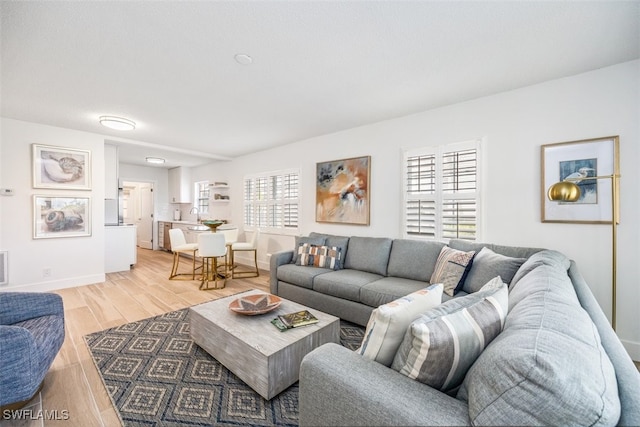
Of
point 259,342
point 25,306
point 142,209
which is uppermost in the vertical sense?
point 142,209

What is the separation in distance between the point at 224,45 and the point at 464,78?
6.86ft

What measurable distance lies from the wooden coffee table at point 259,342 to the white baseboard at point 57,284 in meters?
3.16

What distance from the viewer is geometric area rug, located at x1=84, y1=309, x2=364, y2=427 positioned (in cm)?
158

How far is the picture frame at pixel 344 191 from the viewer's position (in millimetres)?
3799

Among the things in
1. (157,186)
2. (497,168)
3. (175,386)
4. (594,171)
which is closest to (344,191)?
(497,168)

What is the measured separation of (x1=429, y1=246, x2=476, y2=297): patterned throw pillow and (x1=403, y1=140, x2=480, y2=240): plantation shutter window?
1.83ft

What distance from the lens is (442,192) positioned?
10.3 feet

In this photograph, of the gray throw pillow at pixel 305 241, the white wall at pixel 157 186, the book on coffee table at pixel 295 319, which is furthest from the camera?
the white wall at pixel 157 186

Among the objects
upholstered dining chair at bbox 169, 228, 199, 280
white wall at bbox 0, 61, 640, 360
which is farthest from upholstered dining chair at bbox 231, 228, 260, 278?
white wall at bbox 0, 61, 640, 360

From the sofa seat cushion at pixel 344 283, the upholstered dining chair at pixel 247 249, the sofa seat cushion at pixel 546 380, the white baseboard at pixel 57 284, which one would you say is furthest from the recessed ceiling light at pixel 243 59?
the white baseboard at pixel 57 284

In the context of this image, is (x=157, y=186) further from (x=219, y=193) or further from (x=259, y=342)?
(x=259, y=342)

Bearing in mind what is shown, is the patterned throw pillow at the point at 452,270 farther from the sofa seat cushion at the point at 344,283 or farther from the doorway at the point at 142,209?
the doorway at the point at 142,209

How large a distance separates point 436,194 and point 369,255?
1.08 m

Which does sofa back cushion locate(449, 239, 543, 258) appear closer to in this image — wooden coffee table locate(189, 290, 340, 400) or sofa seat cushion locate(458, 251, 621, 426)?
wooden coffee table locate(189, 290, 340, 400)
